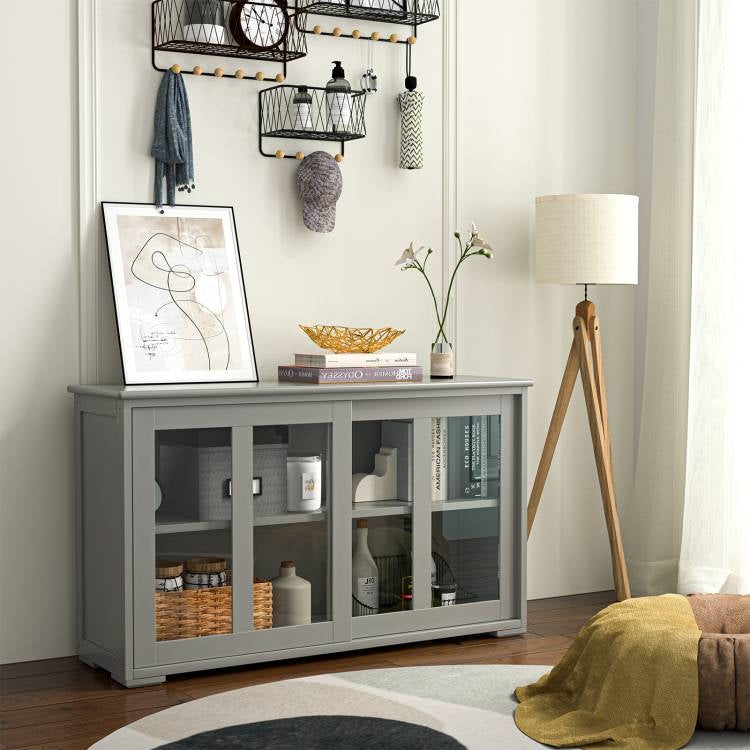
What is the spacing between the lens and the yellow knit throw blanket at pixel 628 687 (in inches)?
103

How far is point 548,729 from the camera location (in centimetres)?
271

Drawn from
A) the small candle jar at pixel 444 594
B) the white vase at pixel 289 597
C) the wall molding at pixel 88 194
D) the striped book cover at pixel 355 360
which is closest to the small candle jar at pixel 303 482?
the white vase at pixel 289 597

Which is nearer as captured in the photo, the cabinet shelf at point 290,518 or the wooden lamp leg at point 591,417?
the cabinet shelf at point 290,518

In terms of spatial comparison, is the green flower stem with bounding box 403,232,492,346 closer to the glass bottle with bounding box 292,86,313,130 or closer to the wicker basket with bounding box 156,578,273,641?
the glass bottle with bounding box 292,86,313,130

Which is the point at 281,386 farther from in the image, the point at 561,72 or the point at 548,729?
the point at 561,72

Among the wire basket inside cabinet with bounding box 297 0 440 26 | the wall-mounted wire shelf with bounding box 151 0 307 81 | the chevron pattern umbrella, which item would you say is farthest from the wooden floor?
the wire basket inside cabinet with bounding box 297 0 440 26

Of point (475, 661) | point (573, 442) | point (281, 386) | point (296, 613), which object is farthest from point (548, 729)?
point (573, 442)

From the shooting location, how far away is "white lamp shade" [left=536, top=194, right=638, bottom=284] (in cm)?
380

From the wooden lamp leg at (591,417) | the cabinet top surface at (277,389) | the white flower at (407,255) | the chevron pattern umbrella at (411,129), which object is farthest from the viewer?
the wooden lamp leg at (591,417)

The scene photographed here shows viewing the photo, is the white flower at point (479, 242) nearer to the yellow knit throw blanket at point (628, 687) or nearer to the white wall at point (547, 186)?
the white wall at point (547, 186)

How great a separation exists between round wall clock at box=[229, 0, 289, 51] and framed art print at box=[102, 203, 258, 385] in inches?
20.1

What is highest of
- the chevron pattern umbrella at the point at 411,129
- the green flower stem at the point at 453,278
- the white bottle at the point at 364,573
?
the chevron pattern umbrella at the point at 411,129

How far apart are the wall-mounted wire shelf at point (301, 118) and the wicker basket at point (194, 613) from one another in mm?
1388

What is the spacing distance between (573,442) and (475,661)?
118 centimetres
